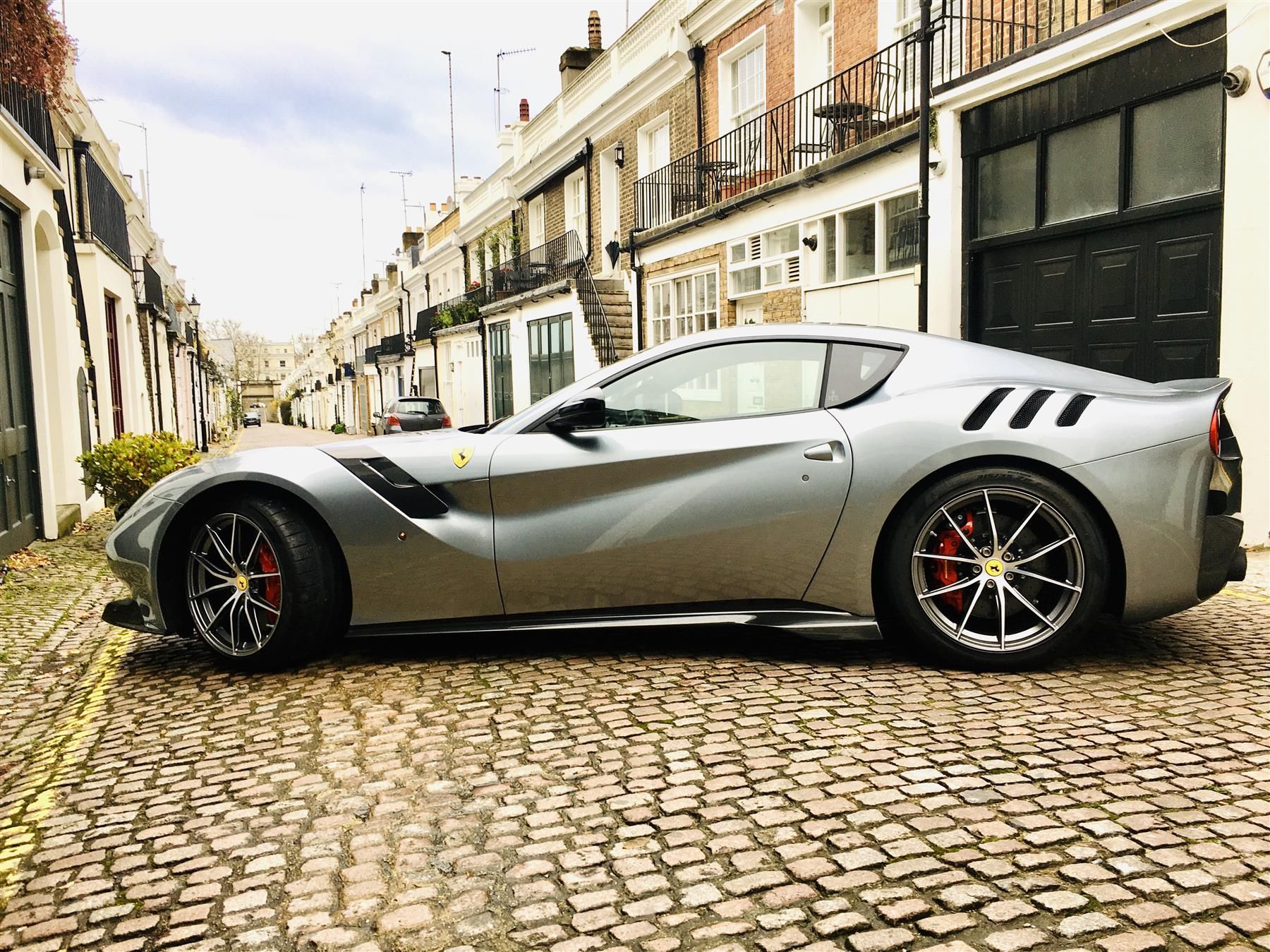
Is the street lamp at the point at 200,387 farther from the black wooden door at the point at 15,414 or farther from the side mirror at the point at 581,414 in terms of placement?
the side mirror at the point at 581,414

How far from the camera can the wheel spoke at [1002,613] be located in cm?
383

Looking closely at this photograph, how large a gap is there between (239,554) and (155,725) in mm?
789

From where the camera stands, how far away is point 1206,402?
12.5 ft

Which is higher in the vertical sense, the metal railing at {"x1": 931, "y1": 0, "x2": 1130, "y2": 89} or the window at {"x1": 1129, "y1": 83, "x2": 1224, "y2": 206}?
the metal railing at {"x1": 931, "y1": 0, "x2": 1130, "y2": 89}

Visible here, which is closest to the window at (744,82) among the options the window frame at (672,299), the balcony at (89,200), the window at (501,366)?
the window frame at (672,299)

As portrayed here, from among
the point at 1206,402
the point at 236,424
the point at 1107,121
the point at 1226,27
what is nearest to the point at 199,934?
the point at 1206,402

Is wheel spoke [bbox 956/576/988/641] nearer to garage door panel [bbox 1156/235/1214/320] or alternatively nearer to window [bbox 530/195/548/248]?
garage door panel [bbox 1156/235/1214/320]

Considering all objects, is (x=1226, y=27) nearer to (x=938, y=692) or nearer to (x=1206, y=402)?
(x=1206, y=402)

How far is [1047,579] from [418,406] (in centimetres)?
2623

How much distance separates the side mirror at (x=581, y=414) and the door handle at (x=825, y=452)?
864 mm

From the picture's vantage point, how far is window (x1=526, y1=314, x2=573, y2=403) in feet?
75.8

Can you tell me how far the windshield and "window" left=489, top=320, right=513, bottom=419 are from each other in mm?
1909

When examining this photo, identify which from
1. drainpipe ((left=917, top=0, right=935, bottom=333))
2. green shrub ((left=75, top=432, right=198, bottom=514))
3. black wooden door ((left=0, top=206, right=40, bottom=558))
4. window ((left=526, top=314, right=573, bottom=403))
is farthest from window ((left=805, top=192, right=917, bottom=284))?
window ((left=526, top=314, right=573, bottom=403))

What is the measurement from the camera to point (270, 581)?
4.16m
